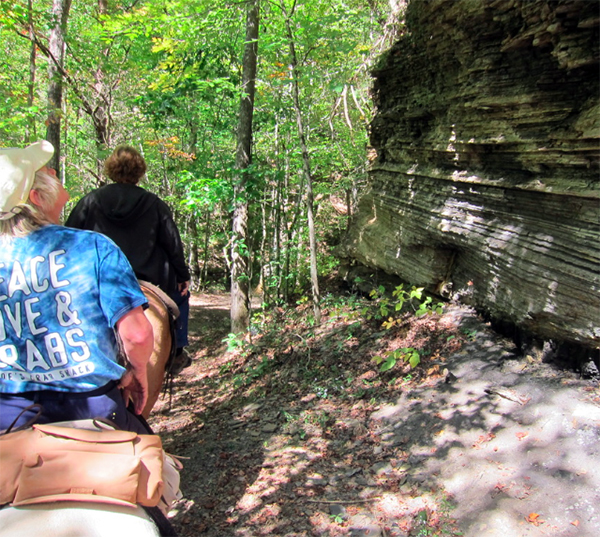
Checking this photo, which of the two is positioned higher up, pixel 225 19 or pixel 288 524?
pixel 225 19

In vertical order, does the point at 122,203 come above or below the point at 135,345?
above

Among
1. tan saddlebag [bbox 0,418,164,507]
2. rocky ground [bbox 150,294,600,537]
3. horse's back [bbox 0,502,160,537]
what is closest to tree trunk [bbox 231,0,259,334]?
rocky ground [bbox 150,294,600,537]

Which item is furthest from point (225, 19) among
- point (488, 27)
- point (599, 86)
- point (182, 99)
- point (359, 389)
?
point (359, 389)

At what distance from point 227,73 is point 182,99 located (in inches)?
47.6

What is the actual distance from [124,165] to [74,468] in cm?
261

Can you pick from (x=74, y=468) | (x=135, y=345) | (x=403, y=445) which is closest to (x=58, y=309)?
(x=135, y=345)

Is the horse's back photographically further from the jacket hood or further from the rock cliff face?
the rock cliff face

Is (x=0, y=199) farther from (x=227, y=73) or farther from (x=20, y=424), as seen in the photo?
(x=227, y=73)

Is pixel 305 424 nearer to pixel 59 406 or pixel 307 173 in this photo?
pixel 59 406

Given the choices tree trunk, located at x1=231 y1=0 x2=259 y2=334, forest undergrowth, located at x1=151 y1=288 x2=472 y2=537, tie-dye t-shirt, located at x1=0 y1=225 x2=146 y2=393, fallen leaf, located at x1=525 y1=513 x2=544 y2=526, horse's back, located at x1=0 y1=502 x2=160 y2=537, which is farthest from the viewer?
tree trunk, located at x1=231 y1=0 x2=259 y2=334

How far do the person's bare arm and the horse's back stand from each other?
0.56 meters

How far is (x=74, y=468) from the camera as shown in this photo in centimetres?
151

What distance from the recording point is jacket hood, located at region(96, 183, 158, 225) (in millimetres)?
3459

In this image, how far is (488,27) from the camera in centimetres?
464
